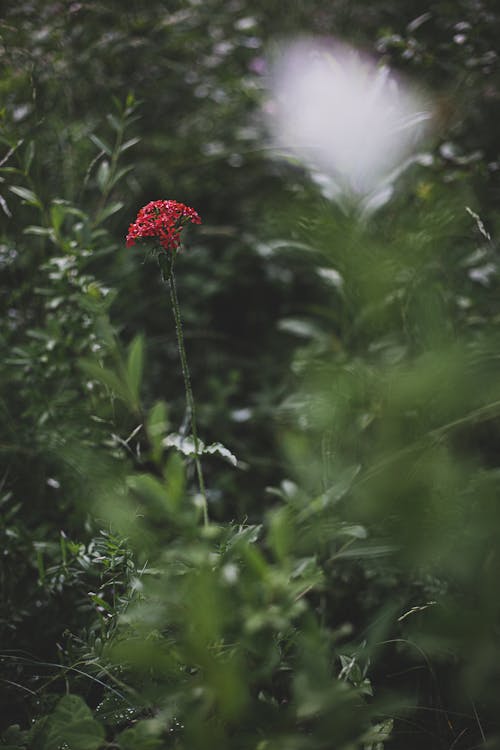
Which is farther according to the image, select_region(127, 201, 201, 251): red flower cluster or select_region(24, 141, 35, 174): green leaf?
select_region(24, 141, 35, 174): green leaf

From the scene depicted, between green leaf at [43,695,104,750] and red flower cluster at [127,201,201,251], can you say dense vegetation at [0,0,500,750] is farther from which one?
red flower cluster at [127,201,201,251]

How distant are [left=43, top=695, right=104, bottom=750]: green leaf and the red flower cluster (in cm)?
53

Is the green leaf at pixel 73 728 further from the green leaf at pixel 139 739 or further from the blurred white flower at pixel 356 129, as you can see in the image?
the blurred white flower at pixel 356 129

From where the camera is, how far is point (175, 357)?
1.60 meters

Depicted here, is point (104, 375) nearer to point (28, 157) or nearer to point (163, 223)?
point (163, 223)

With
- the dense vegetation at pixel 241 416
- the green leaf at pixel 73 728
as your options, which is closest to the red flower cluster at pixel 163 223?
the dense vegetation at pixel 241 416

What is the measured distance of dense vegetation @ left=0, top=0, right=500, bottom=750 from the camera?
60 cm

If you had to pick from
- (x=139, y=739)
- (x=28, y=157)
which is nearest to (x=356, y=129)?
(x=28, y=157)

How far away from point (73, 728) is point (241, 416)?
32.6 inches

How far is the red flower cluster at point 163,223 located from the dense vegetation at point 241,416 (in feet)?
0.43

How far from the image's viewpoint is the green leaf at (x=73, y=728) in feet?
1.95

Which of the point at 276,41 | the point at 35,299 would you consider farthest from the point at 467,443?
the point at 276,41

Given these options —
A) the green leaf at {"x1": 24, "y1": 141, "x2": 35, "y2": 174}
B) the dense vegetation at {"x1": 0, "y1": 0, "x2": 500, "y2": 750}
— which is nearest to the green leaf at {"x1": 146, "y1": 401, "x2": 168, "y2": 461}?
the dense vegetation at {"x1": 0, "y1": 0, "x2": 500, "y2": 750}

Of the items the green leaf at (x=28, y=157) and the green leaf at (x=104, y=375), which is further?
the green leaf at (x=28, y=157)
